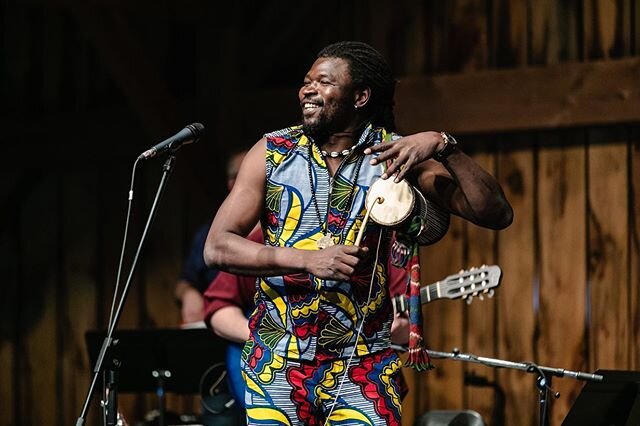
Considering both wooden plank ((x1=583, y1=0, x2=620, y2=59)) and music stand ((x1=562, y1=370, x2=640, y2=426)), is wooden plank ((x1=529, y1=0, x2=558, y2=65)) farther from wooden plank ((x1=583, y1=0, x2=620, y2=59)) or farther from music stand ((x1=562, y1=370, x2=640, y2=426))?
music stand ((x1=562, y1=370, x2=640, y2=426))

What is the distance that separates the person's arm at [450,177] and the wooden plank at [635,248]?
2.52 meters

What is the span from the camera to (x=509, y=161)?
20.7ft

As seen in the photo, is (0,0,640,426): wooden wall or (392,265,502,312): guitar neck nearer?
(392,265,502,312): guitar neck

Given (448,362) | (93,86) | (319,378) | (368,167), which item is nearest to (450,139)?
(368,167)

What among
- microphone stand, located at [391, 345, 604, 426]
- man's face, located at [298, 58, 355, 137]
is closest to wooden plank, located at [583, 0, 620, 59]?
microphone stand, located at [391, 345, 604, 426]

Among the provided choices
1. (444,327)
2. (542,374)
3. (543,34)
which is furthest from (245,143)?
(542,374)

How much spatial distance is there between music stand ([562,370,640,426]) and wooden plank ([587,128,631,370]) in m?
1.50

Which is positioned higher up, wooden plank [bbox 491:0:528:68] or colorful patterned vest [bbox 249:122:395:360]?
wooden plank [bbox 491:0:528:68]

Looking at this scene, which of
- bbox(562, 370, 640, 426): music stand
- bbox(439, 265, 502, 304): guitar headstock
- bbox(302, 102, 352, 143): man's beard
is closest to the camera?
bbox(302, 102, 352, 143): man's beard

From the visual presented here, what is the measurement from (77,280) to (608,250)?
11.1 feet

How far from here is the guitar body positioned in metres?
5.28

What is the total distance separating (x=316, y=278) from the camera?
137 inches

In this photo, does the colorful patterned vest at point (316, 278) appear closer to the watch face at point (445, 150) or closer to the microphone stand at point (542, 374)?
the watch face at point (445, 150)

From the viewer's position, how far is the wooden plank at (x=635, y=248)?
595 cm
